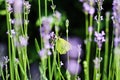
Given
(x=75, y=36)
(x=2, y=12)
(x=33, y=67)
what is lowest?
(x=33, y=67)

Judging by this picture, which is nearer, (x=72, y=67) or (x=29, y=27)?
(x=72, y=67)

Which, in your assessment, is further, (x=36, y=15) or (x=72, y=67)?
(x=36, y=15)

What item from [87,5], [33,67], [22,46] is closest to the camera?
[87,5]

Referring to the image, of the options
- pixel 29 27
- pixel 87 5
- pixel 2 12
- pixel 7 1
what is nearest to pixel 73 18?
pixel 29 27

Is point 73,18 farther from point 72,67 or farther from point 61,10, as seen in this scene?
point 72,67

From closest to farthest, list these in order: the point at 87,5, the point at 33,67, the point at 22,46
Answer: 1. the point at 87,5
2. the point at 22,46
3. the point at 33,67

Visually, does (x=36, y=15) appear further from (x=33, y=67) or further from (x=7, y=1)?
(x=7, y=1)

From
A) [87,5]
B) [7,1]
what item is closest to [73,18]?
[7,1]

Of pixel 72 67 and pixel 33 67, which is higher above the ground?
pixel 72 67

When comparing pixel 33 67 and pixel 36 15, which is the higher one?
pixel 36 15
